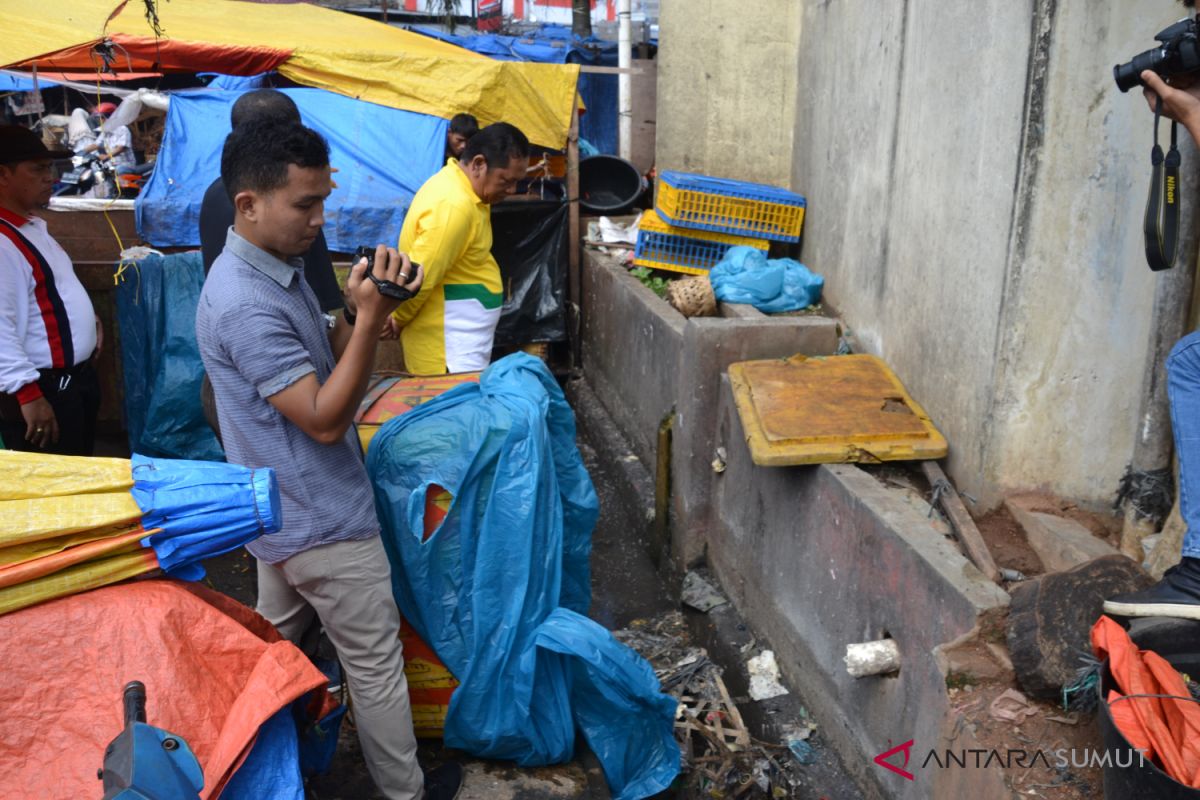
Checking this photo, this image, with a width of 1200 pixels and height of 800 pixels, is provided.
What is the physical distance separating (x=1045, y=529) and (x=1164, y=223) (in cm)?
100

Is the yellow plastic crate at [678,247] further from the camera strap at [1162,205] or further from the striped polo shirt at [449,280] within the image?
the camera strap at [1162,205]

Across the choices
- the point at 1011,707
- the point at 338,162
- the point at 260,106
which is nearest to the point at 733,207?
the point at 260,106

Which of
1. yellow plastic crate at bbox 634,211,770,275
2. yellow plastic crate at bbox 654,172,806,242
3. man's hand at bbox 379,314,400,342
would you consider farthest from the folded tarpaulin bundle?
yellow plastic crate at bbox 634,211,770,275

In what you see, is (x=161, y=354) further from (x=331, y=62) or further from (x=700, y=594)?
(x=700, y=594)

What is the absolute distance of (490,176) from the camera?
148 inches

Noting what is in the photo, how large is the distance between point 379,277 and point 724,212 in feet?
11.5

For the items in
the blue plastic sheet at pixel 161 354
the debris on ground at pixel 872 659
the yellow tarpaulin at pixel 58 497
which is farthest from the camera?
the blue plastic sheet at pixel 161 354

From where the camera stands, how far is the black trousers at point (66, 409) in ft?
11.2

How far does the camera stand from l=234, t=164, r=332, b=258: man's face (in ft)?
7.49

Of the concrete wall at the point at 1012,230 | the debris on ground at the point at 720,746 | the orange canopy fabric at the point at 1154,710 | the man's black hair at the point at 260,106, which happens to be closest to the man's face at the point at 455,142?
the man's black hair at the point at 260,106

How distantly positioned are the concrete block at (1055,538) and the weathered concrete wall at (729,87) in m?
3.22

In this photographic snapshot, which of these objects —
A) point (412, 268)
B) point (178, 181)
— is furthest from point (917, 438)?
point (178, 181)

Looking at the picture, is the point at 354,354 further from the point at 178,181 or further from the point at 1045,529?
the point at 178,181

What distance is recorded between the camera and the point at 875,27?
4289mm
